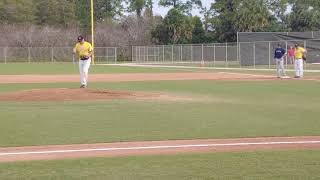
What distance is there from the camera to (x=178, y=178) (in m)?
6.86

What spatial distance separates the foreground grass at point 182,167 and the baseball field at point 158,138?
0.01 meters

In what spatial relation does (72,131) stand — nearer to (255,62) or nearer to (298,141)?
(298,141)

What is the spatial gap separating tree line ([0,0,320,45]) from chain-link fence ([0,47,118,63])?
7.74 m

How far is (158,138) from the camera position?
10.3m

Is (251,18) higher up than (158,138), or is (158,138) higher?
(251,18)

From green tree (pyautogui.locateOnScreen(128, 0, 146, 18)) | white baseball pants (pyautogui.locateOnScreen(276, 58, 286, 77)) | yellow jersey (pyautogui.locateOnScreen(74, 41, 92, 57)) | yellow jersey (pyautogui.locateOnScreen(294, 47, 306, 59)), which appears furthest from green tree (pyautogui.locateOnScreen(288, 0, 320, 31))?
yellow jersey (pyautogui.locateOnScreen(74, 41, 92, 57))

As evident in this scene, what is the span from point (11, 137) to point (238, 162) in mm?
4378

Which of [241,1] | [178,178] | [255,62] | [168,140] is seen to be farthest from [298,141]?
[241,1]

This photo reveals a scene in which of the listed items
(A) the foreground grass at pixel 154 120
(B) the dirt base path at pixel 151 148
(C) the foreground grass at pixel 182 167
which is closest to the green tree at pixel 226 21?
(A) the foreground grass at pixel 154 120

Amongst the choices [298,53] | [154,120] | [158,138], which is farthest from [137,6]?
[158,138]

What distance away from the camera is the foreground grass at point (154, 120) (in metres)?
10.6

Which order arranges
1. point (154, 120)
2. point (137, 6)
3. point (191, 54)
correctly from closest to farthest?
point (154, 120), point (191, 54), point (137, 6)

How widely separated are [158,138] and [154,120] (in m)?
2.55

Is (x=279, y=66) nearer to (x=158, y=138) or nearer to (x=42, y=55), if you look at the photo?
(x=158, y=138)
